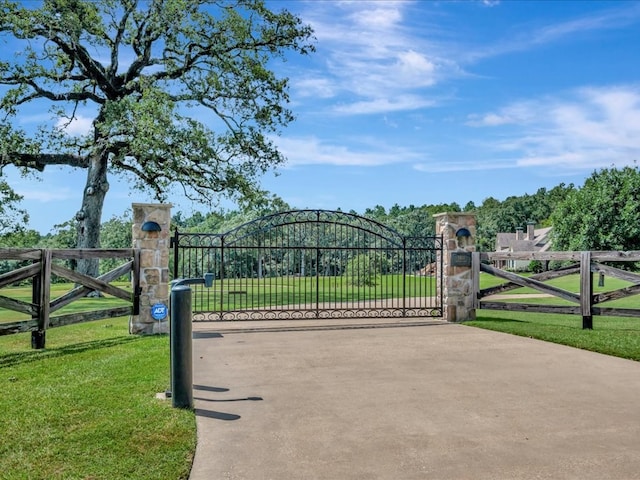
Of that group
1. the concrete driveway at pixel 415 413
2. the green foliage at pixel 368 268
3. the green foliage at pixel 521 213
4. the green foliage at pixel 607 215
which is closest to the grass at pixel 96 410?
the concrete driveway at pixel 415 413

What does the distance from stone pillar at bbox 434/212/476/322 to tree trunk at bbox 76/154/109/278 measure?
13783 millimetres

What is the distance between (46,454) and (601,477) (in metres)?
3.79

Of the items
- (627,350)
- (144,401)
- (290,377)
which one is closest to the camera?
(144,401)

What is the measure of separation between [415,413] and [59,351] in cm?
580

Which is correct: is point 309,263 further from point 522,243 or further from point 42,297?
point 522,243

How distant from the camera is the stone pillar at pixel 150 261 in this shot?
9938mm

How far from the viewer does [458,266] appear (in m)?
11.8

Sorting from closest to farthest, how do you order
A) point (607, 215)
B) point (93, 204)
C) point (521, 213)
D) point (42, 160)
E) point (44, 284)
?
1. point (44, 284)
2. point (93, 204)
3. point (42, 160)
4. point (607, 215)
5. point (521, 213)

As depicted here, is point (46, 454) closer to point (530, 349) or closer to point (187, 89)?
point (530, 349)

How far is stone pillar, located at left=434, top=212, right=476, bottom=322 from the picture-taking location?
11789 millimetres

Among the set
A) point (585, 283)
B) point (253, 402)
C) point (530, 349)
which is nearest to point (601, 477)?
point (253, 402)

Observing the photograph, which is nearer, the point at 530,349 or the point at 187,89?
the point at 530,349

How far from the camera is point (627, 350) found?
7918 millimetres

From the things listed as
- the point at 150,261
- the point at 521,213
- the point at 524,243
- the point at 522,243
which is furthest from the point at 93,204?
the point at 521,213
